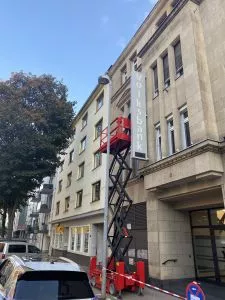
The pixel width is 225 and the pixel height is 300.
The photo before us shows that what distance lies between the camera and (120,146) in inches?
551

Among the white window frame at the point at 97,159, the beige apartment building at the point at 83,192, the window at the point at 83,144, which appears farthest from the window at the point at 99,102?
the white window frame at the point at 97,159

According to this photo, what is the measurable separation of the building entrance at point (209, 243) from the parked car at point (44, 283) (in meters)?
7.95

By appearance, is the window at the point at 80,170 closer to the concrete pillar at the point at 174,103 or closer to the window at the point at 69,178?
the window at the point at 69,178

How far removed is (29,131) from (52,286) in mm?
18944

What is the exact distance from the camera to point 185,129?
1161 cm

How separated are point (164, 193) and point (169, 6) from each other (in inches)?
418

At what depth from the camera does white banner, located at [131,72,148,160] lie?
1288 cm

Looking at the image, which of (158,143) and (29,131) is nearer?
(158,143)

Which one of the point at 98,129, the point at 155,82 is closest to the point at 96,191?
the point at 98,129

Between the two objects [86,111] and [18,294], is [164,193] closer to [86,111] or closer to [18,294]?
[18,294]

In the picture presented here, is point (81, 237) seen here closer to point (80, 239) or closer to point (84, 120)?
point (80, 239)

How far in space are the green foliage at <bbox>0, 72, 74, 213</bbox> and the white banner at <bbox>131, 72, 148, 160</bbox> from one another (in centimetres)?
1040

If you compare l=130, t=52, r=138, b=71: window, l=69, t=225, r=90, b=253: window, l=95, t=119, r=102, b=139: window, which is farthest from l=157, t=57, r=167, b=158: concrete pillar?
l=69, t=225, r=90, b=253: window

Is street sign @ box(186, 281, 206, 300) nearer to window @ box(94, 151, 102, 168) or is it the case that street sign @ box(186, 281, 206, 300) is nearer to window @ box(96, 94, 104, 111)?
window @ box(94, 151, 102, 168)
